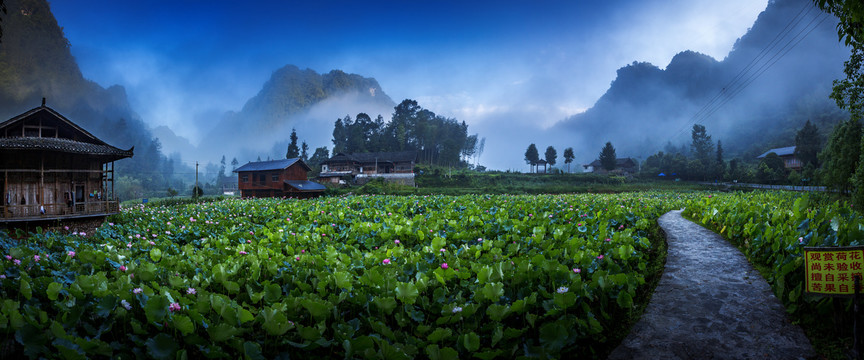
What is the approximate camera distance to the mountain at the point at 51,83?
59.5m

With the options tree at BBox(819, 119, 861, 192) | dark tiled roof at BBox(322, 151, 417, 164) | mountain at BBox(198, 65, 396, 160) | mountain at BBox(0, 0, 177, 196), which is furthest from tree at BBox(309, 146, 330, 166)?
mountain at BBox(198, 65, 396, 160)

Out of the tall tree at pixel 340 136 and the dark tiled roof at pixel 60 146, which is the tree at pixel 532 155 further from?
the dark tiled roof at pixel 60 146

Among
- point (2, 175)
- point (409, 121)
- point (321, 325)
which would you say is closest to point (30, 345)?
point (321, 325)

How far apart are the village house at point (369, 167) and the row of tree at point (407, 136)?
13754mm

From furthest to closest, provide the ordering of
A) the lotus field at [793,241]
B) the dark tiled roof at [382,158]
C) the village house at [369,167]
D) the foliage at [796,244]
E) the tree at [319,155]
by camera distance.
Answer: the tree at [319,155] → the dark tiled roof at [382,158] → the village house at [369,167] → the lotus field at [793,241] → the foliage at [796,244]

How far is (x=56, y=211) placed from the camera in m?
12.9

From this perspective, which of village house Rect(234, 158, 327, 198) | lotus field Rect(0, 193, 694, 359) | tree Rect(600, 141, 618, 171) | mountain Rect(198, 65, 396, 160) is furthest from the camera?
mountain Rect(198, 65, 396, 160)

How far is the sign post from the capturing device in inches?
109

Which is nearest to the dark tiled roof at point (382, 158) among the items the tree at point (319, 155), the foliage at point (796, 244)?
the tree at point (319, 155)

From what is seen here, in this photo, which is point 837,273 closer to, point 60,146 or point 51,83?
point 60,146

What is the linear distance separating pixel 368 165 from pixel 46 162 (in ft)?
122

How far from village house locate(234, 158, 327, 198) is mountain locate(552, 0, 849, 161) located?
237 ft

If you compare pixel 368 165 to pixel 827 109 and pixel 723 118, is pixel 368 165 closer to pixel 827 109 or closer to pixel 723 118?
pixel 827 109

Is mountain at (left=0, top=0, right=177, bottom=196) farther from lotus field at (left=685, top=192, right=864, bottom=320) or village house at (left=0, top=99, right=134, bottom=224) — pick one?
lotus field at (left=685, top=192, right=864, bottom=320)
